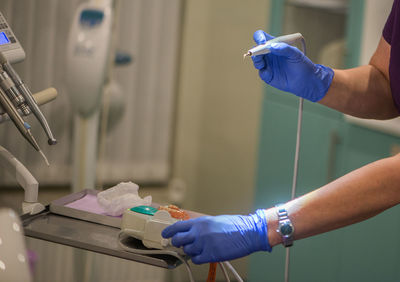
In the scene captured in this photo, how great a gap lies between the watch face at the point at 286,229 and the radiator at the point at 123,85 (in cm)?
222

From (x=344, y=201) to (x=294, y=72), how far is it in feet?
1.25

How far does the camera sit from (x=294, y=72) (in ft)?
4.52

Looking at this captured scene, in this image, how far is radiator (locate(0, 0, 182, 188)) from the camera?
3.29 metres

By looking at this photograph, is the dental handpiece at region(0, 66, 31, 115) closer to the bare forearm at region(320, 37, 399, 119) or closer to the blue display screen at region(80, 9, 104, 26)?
the bare forearm at region(320, 37, 399, 119)

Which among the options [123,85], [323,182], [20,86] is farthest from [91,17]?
[20,86]

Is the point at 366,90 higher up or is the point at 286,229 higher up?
the point at 366,90

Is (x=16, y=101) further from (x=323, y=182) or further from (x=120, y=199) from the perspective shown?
(x=323, y=182)

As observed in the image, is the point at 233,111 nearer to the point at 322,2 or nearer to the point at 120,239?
the point at 322,2

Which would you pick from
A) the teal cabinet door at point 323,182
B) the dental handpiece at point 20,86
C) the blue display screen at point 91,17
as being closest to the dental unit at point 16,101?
the dental handpiece at point 20,86

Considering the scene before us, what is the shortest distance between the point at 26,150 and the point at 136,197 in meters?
2.38

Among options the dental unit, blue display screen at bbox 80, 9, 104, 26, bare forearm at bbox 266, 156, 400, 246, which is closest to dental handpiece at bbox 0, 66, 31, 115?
the dental unit

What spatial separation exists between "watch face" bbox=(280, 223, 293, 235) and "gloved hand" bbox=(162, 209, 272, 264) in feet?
0.12

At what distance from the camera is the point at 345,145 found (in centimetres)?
219

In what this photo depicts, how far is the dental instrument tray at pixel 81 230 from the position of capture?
982mm
